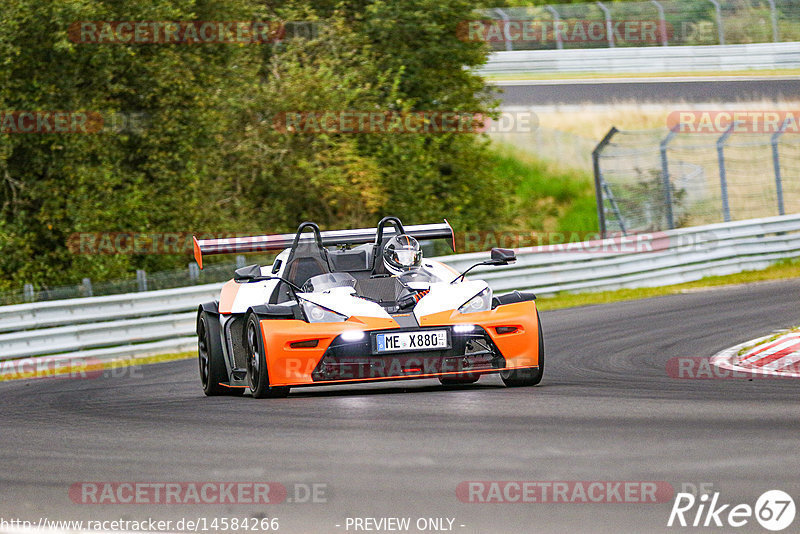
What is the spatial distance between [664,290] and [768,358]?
9.85 m

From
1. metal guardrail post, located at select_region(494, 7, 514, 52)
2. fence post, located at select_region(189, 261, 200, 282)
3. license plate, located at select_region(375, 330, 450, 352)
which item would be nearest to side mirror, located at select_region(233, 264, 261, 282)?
license plate, located at select_region(375, 330, 450, 352)

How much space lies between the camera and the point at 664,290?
70.1ft

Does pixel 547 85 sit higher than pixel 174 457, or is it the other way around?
pixel 547 85

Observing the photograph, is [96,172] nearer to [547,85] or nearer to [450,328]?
[450,328]

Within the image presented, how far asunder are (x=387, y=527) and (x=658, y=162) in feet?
91.1

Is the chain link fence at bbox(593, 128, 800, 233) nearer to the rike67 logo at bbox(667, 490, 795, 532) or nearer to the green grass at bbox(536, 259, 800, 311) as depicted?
the green grass at bbox(536, 259, 800, 311)

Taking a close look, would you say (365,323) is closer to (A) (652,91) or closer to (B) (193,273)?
(B) (193,273)

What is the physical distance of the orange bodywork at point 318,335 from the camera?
30.6 feet

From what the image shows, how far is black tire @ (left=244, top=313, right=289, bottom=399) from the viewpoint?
9.50m

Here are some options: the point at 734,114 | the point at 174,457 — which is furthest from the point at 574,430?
the point at 734,114

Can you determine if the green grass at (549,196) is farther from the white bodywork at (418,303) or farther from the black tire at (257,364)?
the black tire at (257,364)

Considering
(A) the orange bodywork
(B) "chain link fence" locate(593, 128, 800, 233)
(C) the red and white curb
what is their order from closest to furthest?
(A) the orange bodywork, (C) the red and white curb, (B) "chain link fence" locate(593, 128, 800, 233)

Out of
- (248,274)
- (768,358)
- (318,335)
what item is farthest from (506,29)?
(318,335)

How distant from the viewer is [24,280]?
21484mm
